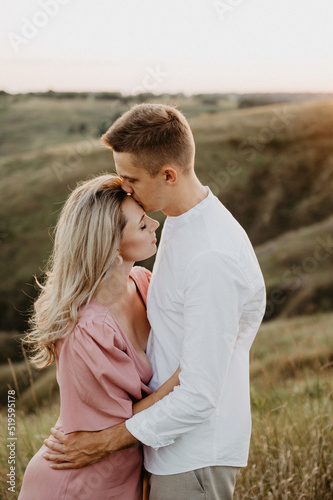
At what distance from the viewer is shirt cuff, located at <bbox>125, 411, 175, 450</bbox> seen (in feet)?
7.54

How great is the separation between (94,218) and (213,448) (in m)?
1.22

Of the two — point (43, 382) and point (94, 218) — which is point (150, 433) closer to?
point (94, 218)

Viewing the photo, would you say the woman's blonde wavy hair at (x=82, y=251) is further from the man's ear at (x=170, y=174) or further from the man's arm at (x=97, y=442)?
the man's arm at (x=97, y=442)

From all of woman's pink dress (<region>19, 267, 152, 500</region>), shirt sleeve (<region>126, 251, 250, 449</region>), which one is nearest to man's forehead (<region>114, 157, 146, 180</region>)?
shirt sleeve (<region>126, 251, 250, 449</region>)

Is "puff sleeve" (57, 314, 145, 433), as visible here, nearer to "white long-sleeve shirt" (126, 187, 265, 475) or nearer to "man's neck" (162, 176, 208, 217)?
"white long-sleeve shirt" (126, 187, 265, 475)

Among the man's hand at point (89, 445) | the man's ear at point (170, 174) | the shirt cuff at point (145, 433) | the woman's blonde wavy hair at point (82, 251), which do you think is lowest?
the man's hand at point (89, 445)

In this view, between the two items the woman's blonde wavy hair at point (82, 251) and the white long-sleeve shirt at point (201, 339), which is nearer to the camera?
the white long-sleeve shirt at point (201, 339)

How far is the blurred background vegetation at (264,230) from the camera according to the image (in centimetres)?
359

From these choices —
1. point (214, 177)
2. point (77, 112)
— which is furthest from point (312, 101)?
point (77, 112)

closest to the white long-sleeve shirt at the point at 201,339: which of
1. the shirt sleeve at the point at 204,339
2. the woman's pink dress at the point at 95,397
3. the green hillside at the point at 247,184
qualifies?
the shirt sleeve at the point at 204,339

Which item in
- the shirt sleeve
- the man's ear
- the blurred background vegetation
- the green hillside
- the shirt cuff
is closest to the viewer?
the shirt sleeve

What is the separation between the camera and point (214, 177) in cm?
2545

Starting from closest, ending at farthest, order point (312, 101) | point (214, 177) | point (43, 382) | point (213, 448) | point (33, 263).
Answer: point (213, 448), point (43, 382), point (33, 263), point (214, 177), point (312, 101)

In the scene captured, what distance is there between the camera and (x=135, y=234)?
102 inches
